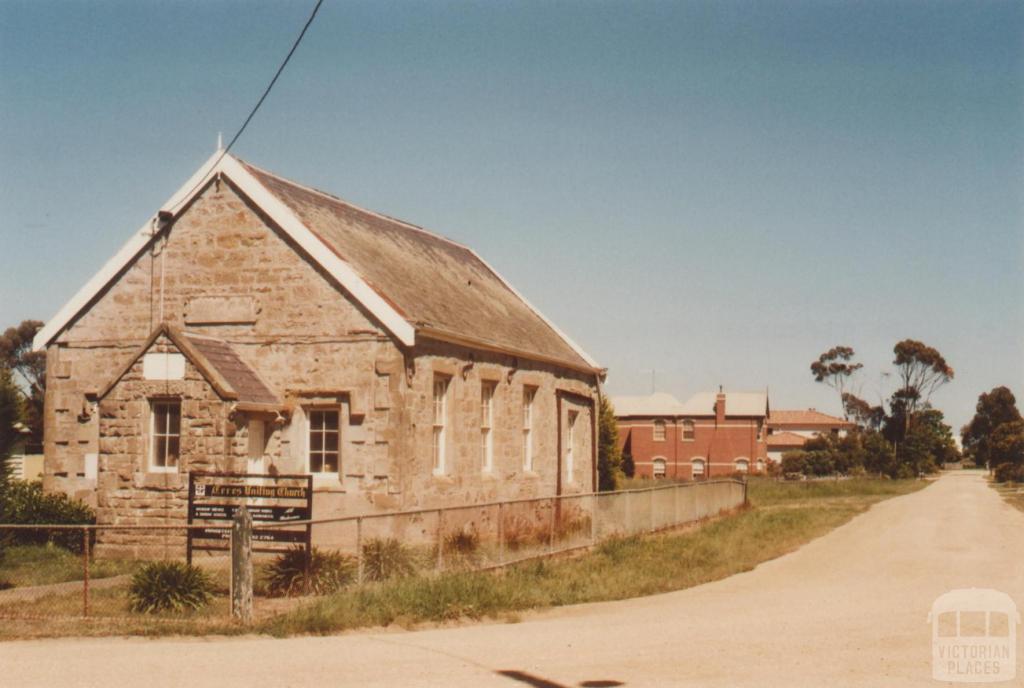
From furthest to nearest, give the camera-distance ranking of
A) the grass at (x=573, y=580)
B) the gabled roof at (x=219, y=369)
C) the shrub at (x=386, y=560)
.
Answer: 1. the gabled roof at (x=219, y=369)
2. the shrub at (x=386, y=560)
3. the grass at (x=573, y=580)

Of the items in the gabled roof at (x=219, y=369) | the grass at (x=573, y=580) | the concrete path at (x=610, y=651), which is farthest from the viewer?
the gabled roof at (x=219, y=369)

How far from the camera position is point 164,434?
61.1ft

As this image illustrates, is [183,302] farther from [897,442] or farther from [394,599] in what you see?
[897,442]

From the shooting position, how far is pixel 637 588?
55.9 feet

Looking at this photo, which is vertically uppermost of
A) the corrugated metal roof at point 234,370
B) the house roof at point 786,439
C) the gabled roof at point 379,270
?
the gabled roof at point 379,270

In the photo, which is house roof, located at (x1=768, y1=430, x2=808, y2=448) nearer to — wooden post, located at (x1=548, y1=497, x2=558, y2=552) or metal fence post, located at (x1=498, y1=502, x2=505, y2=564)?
wooden post, located at (x1=548, y1=497, x2=558, y2=552)

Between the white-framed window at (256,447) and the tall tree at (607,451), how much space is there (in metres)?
21.6

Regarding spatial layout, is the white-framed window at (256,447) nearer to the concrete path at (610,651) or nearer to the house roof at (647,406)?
the concrete path at (610,651)

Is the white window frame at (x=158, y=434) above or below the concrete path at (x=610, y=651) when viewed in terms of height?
above

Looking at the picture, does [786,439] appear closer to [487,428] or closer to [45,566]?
[487,428]

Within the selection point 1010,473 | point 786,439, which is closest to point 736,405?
point 1010,473

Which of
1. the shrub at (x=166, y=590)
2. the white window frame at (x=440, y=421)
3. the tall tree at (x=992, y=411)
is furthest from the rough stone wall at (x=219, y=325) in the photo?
the tall tree at (x=992, y=411)

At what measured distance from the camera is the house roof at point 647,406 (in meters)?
80.2

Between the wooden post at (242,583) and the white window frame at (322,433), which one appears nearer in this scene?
the wooden post at (242,583)
